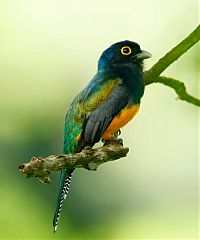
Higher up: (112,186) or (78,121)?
(78,121)

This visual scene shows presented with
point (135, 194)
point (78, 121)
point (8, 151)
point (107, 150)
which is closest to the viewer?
point (107, 150)

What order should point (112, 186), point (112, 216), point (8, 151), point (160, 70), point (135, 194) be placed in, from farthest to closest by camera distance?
point (112, 186), point (8, 151), point (135, 194), point (112, 216), point (160, 70)

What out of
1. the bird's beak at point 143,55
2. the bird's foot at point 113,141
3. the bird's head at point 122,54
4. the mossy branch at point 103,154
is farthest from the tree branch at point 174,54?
the bird's head at point 122,54

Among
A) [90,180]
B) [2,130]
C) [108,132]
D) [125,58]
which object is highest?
[125,58]

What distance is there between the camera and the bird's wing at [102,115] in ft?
24.6

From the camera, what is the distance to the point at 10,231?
790cm

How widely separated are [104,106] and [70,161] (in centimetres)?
205

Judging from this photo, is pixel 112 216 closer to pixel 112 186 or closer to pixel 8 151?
pixel 8 151

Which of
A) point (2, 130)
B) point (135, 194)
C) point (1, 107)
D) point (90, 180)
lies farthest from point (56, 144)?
point (135, 194)

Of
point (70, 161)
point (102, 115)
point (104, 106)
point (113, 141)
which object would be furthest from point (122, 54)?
point (70, 161)

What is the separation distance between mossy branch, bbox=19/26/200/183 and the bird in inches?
13.3

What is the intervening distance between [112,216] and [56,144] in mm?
11207

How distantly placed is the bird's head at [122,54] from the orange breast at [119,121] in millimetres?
732

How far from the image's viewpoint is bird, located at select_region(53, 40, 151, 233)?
7.49 meters
